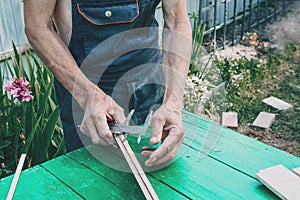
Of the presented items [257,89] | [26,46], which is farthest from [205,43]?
[26,46]

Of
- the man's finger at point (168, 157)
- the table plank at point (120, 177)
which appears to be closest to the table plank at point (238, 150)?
the man's finger at point (168, 157)

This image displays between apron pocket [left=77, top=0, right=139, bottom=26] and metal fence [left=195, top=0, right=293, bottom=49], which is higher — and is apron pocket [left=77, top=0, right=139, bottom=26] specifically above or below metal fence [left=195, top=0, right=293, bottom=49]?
above

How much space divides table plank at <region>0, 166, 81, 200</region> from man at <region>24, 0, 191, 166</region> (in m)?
0.19

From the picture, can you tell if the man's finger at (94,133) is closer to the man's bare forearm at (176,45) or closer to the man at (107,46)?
the man at (107,46)

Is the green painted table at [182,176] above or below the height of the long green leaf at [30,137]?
above

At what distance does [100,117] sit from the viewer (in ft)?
4.55

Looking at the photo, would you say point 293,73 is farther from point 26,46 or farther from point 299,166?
point 299,166

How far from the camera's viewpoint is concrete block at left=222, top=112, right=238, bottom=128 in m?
3.50

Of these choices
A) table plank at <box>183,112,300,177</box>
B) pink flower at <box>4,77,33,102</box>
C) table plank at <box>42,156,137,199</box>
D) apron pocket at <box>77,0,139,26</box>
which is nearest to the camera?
table plank at <box>42,156,137,199</box>

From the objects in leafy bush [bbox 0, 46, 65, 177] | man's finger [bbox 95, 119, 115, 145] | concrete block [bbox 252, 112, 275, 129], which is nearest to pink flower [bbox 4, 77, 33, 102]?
leafy bush [bbox 0, 46, 65, 177]

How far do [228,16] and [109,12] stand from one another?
4116 mm

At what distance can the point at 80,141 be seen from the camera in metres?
1.89

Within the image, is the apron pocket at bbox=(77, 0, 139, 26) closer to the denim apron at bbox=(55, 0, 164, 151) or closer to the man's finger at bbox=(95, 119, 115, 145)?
the denim apron at bbox=(55, 0, 164, 151)

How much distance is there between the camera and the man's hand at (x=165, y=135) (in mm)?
1417
